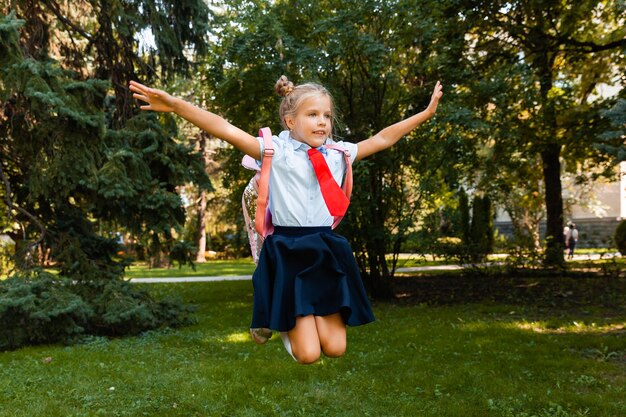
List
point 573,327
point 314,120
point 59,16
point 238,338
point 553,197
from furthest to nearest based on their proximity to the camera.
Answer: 1. point 553,197
2. point 59,16
3. point 573,327
4. point 238,338
5. point 314,120

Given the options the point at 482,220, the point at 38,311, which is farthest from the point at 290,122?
the point at 482,220

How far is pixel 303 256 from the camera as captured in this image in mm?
3920

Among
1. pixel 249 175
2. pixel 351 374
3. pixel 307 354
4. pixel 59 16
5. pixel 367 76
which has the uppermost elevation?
pixel 59 16

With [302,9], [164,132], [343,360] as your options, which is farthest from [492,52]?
[343,360]

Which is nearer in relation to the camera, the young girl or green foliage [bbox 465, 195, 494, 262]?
the young girl

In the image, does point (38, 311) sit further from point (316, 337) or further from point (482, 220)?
point (482, 220)

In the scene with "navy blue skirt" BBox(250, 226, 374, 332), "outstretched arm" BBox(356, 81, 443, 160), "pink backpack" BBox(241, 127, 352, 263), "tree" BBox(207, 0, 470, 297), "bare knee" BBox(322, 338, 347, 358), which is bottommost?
"bare knee" BBox(322, 338, 347, 358)

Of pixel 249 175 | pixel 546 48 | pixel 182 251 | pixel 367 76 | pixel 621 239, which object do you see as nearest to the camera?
pixel 182 251

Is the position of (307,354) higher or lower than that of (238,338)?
higher

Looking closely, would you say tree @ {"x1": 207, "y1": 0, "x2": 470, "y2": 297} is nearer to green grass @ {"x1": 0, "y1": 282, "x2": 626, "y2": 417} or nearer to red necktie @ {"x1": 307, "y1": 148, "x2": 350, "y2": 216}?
green grass @ {"x1": 0, "y1": 282, "x2": 626, "y2": 417}

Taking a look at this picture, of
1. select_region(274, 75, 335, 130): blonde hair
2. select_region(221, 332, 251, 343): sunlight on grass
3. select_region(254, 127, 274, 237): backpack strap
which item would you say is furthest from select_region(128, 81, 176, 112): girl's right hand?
select_region(221, 332, 251, 343): sunlight on grass

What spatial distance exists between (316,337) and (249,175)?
9.32 m

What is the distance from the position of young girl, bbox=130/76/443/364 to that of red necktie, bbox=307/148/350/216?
0.07 meters

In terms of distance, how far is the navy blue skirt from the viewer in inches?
151
